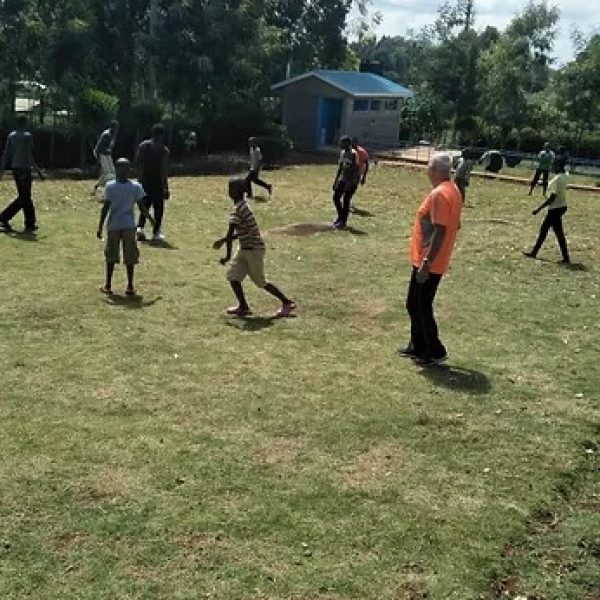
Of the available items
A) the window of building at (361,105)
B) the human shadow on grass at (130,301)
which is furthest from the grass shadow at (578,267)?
the window of building at (361,105)

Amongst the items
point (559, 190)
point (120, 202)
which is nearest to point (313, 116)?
point (559, 190)

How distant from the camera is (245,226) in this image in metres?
8.87

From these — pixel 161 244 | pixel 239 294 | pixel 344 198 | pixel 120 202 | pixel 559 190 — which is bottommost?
pixel 161 244

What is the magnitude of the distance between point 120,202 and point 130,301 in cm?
112

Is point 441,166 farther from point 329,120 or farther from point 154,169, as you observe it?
point 329,120

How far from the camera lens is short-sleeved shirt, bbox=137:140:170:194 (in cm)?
1241

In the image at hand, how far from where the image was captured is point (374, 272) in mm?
12164

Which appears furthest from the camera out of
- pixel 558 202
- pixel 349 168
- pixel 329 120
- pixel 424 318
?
pixel 329 120

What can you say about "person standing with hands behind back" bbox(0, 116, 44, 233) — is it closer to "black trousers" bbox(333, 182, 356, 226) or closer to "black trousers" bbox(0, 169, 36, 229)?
"black trousers" bbox(0, 169, 36, 229)

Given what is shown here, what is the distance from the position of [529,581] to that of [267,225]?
38.5ft

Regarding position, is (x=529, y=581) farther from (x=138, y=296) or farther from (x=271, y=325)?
(x=138, y=296)

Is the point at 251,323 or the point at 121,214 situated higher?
the point at 121,214

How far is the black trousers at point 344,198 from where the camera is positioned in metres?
15.2

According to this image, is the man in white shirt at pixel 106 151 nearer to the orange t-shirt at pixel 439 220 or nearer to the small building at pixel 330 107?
the orange t-shirt at pixel 439 220
